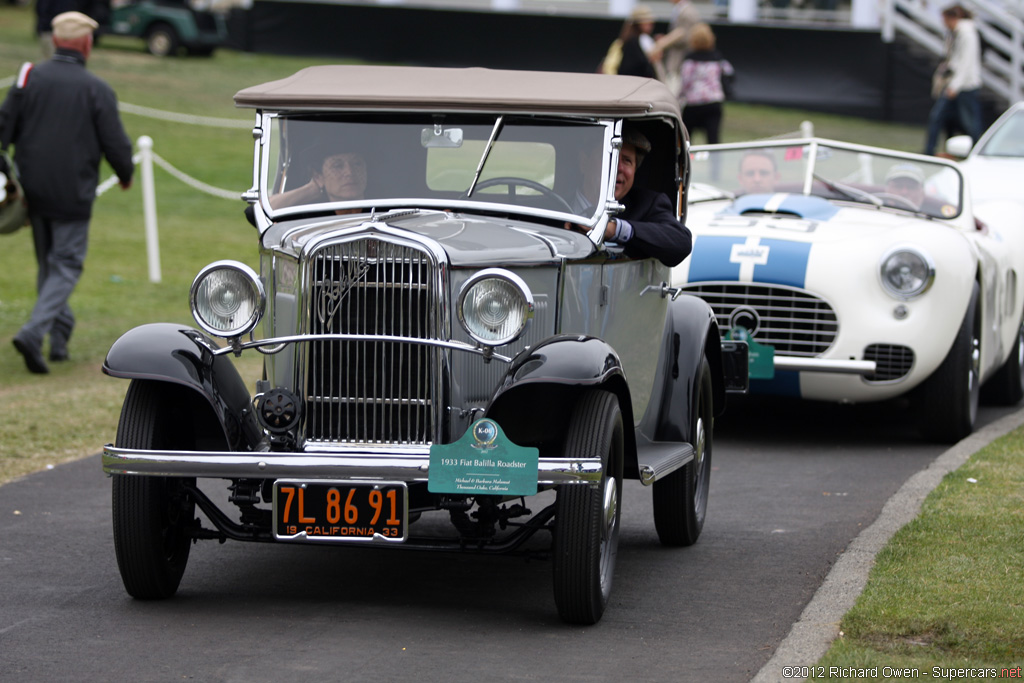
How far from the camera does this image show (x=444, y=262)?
16.2 ft

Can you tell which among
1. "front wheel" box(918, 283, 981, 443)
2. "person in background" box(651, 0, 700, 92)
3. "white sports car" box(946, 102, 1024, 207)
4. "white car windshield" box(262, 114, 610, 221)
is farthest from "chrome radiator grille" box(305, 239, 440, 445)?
"person in background" box(651, 0, 700, 92)

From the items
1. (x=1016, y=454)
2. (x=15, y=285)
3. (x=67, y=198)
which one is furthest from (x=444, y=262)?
(x=15, y=285)

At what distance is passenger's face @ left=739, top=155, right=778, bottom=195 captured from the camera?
998 cm

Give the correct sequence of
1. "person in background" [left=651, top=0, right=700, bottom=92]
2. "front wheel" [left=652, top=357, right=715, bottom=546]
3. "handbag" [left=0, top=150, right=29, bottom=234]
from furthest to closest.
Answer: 1. "person in background" [left=651, top=0, right=700, bottom=92]
2. "handbag" [left=0, top=150, right=29, bottom=234]
3. "front wheel" [left=652, top=357, right=715, bottom=546]

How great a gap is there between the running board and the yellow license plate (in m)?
0.97

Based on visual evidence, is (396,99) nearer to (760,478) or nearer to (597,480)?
(597,480)

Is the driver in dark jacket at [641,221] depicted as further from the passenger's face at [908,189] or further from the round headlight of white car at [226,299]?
the passenger's face at [908,189]

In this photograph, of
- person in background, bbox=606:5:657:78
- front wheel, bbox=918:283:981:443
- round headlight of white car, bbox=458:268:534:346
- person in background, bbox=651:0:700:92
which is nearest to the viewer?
round headlight of white car, bbox=458:268:534:346

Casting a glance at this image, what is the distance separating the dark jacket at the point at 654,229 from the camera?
562cm

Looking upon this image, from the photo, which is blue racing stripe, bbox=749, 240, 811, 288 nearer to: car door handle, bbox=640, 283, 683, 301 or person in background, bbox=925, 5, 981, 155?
car door handle, bbox=640, 283, 683, 301

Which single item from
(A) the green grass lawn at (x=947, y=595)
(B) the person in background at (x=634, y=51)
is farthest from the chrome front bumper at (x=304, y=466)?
(B) the person in background at (x=634, y=51)

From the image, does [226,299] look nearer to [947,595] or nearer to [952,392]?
[947,595]

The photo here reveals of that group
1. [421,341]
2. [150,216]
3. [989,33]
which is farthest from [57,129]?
[989,33]

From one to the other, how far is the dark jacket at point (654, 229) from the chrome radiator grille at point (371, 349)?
39.8 inches
